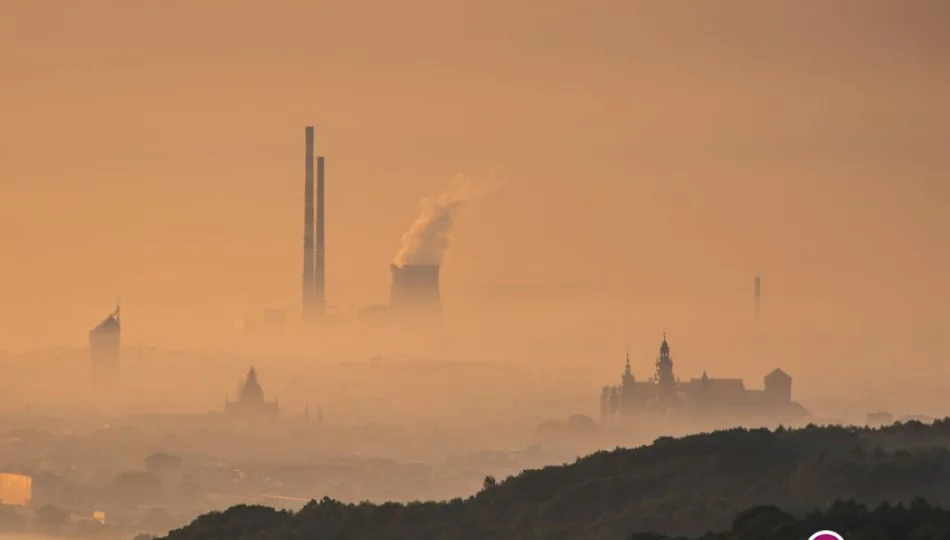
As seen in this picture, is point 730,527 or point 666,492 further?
point 666,492

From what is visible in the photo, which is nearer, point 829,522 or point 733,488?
point 829,522

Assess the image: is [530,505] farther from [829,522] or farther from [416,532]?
[829,522]

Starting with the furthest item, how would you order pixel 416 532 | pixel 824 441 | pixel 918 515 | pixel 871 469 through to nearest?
pixel 824 441 → pixel 416 532 → pixel 871 469 → pixel 918 515

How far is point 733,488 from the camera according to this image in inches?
3794


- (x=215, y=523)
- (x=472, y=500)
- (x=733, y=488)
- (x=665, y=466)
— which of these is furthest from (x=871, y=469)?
(x=215, y=523)

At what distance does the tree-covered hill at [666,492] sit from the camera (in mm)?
90375

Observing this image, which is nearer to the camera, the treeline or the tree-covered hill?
the treeline

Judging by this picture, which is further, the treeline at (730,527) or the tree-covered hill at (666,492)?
the tree-covered hill at (666,492)

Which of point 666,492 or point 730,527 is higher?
point 666,492

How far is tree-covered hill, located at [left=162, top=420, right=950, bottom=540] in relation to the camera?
90.4m

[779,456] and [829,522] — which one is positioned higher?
[779,456]

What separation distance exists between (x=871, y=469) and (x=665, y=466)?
13.2m

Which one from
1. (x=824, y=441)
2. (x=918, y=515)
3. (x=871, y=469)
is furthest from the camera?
(x=824, y=441)

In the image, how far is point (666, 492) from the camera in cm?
9869
